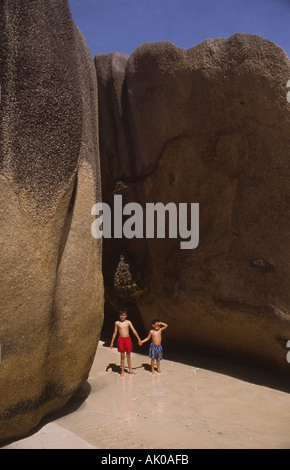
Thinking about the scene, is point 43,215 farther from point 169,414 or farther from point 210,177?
point 210,177

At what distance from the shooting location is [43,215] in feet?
9.20

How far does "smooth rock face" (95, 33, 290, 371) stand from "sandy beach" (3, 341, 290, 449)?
0.50 metres

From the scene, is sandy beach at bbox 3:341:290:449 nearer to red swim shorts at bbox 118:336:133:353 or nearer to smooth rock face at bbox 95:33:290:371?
red swim shorts at bbox 118:336:133:353

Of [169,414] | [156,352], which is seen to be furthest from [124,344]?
[169,414]

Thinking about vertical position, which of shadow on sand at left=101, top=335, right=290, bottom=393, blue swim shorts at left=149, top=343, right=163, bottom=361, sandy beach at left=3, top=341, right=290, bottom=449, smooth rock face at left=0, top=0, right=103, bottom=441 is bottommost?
sandy beach at left=3, top=341, right=290, bottom=449

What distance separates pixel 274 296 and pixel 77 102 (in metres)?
2.24

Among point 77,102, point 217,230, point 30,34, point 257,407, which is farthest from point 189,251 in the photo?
point 30,34

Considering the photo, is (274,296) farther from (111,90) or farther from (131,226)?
(111,90)

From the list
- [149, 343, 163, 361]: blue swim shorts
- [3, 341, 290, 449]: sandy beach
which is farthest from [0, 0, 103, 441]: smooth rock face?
[149, 343, 163, 361]: blue swim shorts

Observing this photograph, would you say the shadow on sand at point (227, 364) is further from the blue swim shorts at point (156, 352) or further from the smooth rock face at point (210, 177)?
the blue swim shorts at point (156, 352)

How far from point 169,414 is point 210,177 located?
2118 millimetres

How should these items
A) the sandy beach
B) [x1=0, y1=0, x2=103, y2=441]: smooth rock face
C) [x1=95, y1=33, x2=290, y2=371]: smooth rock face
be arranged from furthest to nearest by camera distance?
[x1=95, y1=33, x2=290, y2=371]: smooth rock face < the sandy beach < [x1=0, y1=0, x2=103, y2=441]: smooth rock face

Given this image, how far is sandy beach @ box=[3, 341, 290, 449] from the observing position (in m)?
2.75

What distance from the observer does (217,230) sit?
163 inches
